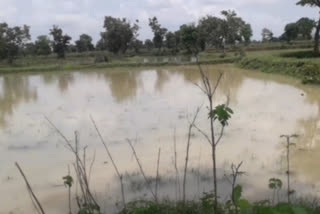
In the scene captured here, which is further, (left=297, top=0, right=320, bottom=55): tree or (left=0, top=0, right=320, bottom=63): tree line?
(left=0, top=0, right=320, bottom=63): tree line

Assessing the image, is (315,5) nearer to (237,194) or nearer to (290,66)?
(290,66)

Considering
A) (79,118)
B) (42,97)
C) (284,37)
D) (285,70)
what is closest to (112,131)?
(79,118)

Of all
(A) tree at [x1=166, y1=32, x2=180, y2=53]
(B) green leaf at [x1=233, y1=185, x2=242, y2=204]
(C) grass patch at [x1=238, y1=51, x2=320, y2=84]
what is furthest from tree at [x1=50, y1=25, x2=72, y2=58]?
(B) green leaf at [x1=233, y1=185, x2=242, y2=204]

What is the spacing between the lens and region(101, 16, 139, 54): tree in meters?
51.4

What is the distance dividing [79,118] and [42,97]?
6.86 m

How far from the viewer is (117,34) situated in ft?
168

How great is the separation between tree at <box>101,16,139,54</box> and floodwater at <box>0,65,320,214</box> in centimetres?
3411

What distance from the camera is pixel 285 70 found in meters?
23.3

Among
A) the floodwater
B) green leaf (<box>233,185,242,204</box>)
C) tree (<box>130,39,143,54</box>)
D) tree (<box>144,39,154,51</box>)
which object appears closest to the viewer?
green leaf (<box>233,185,242,204</box>)

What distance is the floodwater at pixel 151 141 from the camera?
6010mm

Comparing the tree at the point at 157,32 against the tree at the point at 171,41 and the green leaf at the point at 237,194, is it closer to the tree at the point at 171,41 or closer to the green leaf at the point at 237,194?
the tree at the point at 171,41

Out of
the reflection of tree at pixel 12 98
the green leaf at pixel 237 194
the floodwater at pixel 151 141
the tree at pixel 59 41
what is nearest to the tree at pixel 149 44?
the tree at pixel 59 41

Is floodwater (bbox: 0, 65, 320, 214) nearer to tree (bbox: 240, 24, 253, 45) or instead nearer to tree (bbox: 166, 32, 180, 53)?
tree (bbox: 240, 24, 253, 45)

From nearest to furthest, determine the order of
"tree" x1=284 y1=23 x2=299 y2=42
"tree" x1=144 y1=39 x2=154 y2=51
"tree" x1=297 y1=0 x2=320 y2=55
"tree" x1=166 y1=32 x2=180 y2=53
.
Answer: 1. "tree" x1=297 y1=0 x2=320 y2=55
2. "tree" x1=166 y1=32 x2=180 y2=53
3. "tree" x1=284 y1=23 x2=299 y2=42
4. "tree" x1=144 y1=39 x2=154 y2=51
